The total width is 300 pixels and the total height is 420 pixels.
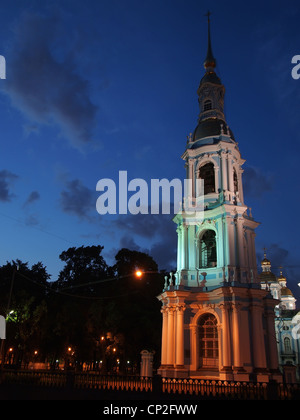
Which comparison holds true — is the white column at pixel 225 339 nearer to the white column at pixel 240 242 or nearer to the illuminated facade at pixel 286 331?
the white column at pixel 240 242

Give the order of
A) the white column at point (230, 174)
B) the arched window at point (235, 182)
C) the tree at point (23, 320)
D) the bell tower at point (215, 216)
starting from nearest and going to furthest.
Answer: the bell tower at point (215, 216) < the white column at point (230, 174) < the arched window at point (235, 182) < the tree at point (23, 320)

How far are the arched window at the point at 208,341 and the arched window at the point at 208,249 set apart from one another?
14.3 feet

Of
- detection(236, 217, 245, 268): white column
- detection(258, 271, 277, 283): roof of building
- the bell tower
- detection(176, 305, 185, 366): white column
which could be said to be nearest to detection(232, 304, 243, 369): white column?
the bell tower

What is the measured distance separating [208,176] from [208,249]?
6600mm

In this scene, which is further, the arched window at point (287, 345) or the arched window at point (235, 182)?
the arched window at point (287, 345)

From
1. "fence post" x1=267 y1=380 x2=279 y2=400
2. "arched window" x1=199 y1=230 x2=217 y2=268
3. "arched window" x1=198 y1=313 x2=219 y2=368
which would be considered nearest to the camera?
"fence post" x1=267 y1=380 x2=279 y2=400

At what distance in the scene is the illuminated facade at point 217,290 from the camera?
2419cm

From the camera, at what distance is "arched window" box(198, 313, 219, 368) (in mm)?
→ 25125

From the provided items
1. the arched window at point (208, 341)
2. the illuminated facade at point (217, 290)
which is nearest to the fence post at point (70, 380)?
the illuminated facade at point (217, 290)

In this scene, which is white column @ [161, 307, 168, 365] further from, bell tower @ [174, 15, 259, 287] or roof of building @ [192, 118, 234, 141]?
roof of building @ [192, 118, 234, 141]

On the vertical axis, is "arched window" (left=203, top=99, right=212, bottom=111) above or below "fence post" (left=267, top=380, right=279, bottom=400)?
above

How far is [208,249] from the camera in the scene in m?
29.5
